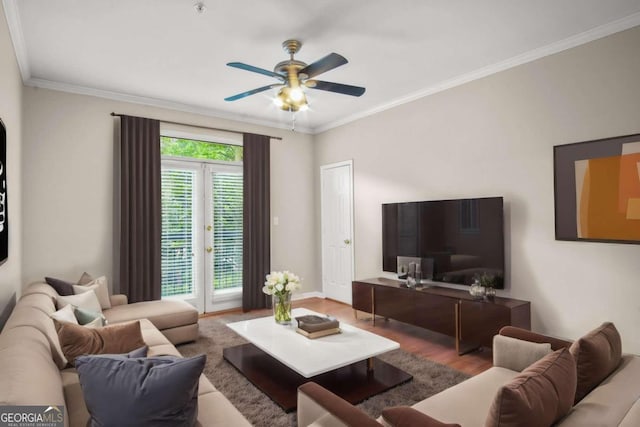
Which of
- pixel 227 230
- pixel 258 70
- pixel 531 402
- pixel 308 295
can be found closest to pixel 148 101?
pixel 227 230

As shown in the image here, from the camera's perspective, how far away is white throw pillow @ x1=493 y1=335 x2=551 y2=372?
2.04 metres

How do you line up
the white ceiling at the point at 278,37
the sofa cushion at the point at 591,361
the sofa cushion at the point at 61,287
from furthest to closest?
the sofa cushion at the point at 61,287 → the white ceiling at the point at 278,37 → the sofa cushion at the point at 591,361

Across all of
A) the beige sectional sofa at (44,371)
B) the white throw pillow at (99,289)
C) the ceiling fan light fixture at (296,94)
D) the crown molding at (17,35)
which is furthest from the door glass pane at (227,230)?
the ceiling fan light fixture at (296,94)

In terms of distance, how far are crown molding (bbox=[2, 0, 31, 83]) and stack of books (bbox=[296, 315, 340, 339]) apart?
3153 mm

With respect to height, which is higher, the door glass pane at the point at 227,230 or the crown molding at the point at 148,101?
the crown molding at the point at 148,101

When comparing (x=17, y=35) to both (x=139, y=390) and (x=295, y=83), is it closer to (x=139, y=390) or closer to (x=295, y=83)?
(x=295, y=83)

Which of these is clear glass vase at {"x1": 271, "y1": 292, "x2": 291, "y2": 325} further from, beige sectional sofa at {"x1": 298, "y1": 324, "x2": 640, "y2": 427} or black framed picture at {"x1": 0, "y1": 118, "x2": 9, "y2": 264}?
black framed picture at {"x1": 0, "y1": 118, "x2": 9, "y2": 264}

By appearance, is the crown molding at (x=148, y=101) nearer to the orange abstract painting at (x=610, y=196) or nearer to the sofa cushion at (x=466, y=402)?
the orange abstract painting at (x=610, y=196)

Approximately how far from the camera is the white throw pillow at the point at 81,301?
2.89 meters

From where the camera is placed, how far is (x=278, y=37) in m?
3.06

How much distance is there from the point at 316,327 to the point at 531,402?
6.30 feet

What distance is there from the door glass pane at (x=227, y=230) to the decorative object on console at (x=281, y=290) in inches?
85.4

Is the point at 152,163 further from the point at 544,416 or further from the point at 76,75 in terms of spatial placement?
the point at 544,416

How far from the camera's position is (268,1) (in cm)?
256
